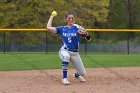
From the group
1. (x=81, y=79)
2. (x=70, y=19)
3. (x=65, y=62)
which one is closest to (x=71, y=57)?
(x=65, y=62)

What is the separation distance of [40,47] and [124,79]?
18.9 m

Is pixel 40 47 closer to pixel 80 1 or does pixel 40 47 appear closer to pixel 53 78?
pixel 80 1

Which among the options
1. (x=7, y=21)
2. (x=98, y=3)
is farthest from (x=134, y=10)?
(x=7, y=21)

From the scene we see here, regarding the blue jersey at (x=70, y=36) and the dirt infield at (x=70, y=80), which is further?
the blue jersey at (x=70, y=36)

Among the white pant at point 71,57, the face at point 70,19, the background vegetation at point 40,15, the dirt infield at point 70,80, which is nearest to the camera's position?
the dirt infield at point 70,80

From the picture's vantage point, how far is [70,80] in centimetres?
1100

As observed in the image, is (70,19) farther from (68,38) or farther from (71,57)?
(71,57)

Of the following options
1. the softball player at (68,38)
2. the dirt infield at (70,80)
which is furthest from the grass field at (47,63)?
the softball player at (68,38)

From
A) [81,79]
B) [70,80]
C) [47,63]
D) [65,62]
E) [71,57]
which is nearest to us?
[65,62]

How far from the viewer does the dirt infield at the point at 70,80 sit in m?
9.37

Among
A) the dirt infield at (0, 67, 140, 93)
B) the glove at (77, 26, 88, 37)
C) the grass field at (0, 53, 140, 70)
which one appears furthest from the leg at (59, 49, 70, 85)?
the grass field at (0, 53, 140, 70)

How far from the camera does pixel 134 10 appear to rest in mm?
56562

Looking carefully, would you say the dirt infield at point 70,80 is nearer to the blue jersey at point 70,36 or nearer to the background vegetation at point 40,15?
the blue jersey at point 70,36

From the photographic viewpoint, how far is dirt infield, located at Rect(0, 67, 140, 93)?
937 cm
